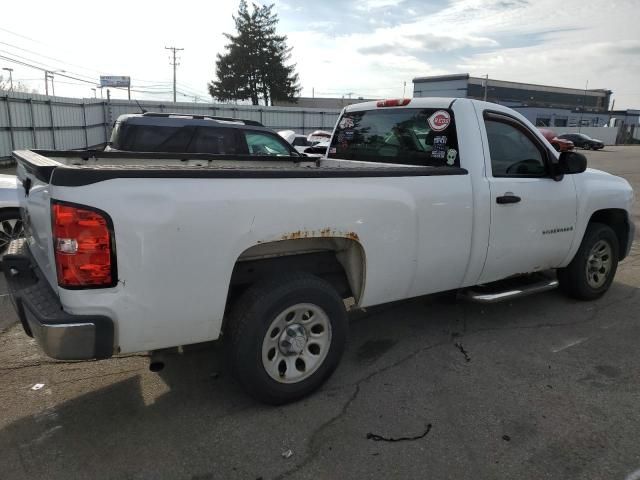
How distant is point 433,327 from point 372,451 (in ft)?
6.35

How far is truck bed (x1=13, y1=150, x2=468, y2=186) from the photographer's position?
238cm

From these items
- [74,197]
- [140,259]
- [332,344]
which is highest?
[74,197]

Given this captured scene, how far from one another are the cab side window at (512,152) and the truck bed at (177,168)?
526 millimetres

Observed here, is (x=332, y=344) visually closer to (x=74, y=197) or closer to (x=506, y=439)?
(x=506, y=439)

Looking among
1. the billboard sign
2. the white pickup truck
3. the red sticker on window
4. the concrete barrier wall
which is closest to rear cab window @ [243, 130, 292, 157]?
the white pickup truck

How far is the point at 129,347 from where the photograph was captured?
8.57 ft

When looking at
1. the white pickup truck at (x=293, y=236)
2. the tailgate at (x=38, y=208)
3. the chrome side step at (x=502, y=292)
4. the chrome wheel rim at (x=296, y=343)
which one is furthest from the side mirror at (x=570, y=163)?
the tailgate at (x=38, y=208)

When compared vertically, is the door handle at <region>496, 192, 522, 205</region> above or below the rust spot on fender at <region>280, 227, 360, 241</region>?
above

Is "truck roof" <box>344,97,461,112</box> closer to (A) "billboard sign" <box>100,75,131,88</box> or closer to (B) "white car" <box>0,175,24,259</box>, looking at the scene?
(B) "white car" <box>0,175,24,259</box>

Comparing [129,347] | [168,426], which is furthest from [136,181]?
[168,426]

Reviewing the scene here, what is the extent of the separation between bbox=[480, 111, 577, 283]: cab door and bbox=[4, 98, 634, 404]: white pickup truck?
16mm

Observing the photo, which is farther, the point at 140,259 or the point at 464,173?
the point at 464,173

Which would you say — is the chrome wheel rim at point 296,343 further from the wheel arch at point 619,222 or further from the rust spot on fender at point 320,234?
the wheel arch at point 619,222

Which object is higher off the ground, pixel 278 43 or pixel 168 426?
pixel 278 43
